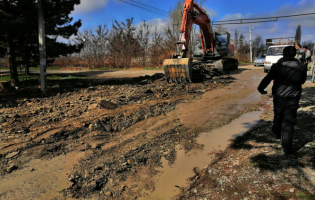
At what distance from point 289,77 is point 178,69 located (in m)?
7.41

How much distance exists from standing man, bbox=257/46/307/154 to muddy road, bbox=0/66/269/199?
123 cm

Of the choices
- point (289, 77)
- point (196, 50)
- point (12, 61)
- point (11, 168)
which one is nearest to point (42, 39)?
point (12, 61)

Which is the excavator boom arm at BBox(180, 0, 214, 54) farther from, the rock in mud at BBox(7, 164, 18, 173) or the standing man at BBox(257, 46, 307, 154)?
the rock in mud at BBox(7, 164, 18, 173)

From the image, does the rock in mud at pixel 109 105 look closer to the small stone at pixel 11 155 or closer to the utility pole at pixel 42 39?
the small stone at pixel 11 155

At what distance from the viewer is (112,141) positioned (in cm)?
486

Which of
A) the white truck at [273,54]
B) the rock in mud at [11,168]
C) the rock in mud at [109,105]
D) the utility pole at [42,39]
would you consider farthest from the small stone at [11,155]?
the white truck at [273,54]

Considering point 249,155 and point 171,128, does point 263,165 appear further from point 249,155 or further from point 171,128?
point 171,128

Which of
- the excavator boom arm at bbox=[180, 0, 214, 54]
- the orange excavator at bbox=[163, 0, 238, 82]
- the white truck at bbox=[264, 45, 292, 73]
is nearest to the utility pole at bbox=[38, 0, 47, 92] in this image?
the orange excavator at bbox=[163, 0, 238, 82]

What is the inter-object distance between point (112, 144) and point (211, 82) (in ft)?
27.6

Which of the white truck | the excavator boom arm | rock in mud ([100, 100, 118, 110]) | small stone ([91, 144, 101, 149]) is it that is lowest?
small stone ([91, 144, 101, 149])

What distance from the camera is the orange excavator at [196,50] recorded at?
11023 mm

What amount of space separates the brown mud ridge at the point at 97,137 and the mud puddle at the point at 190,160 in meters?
0.16

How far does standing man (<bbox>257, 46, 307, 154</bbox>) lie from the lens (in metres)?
3.72

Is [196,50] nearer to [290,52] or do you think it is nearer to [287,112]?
[290,52]
